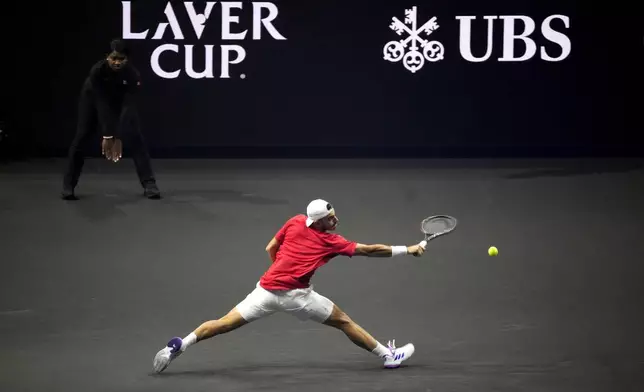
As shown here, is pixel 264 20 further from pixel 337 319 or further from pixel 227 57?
pixel 337 319

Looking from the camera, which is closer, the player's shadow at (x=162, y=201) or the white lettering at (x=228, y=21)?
the player's shadow at (x=162, y=201)

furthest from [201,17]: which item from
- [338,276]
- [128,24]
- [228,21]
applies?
[338,276]

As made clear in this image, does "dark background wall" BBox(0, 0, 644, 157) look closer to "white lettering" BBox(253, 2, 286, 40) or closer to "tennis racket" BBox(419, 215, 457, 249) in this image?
"white lettering" BBox(253, 2, 286, 40)

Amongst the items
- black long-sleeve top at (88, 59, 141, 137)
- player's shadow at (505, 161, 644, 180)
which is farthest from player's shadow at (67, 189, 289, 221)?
player's shadow at (505, 161, 644, 180)

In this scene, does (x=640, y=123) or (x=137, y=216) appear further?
(x=640, y=123)

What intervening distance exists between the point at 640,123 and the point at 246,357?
961 cm

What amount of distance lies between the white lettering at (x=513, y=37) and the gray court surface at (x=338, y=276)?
1389mm

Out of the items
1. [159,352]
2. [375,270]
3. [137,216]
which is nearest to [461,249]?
[375,270]

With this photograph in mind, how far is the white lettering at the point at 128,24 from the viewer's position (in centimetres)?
1698

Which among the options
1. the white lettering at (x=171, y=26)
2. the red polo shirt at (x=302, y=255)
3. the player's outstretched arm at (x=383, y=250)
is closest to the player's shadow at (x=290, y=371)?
the red polo shirt at (x=302, y=255)

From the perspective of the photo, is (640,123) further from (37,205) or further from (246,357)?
(246,357)

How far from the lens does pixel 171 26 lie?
55.9 feet

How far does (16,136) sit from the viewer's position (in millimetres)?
17203

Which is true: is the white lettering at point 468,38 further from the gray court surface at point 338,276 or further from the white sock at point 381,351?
the white sock at point 381,351
